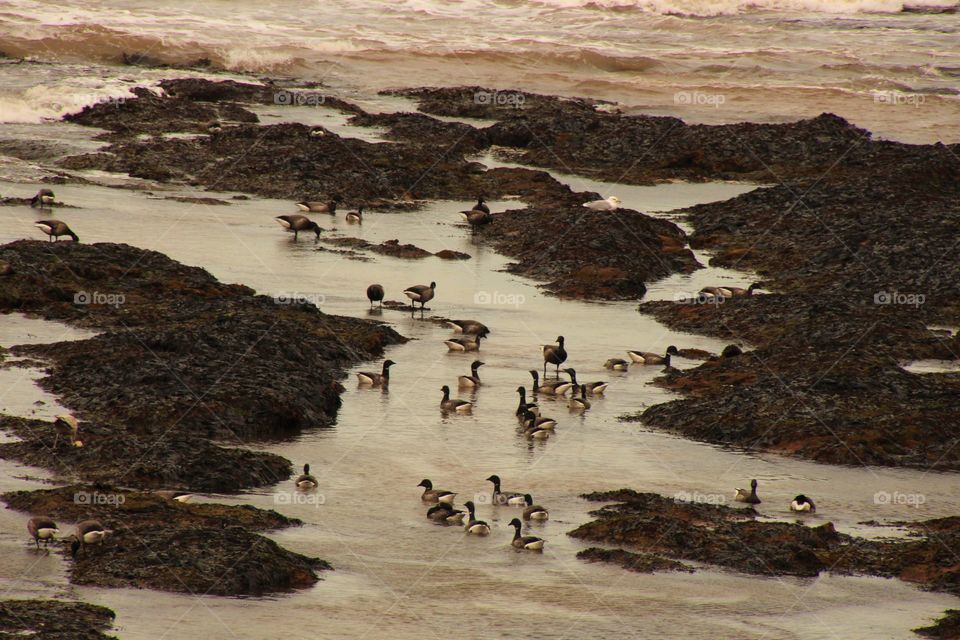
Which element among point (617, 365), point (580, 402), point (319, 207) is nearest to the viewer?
point (580, 402)

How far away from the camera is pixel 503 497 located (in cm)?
1886

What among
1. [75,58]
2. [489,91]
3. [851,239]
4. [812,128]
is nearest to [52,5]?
[75,58]

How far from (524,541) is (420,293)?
11786mm

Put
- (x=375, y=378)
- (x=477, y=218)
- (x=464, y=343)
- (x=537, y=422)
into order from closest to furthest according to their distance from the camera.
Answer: (x=537, y=422)
(x=375, y=378)
(x=464, y=343)
(x=477, y=218)

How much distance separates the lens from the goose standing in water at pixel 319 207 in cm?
3628

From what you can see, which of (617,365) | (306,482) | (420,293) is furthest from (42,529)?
(420,293)

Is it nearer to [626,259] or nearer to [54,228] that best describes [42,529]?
[54,228]

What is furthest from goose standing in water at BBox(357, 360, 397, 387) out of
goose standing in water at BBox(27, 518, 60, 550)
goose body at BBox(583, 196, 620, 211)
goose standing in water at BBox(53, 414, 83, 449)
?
goose body at BBox(583, 196, 620, 211)

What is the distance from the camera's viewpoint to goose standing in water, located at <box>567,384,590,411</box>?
23984 millimetres

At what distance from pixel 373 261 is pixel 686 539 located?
16.1m

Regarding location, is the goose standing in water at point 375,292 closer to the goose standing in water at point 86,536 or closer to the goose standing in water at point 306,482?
the goose standing in water at point 306,482

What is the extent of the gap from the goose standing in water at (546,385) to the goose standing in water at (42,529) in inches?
418

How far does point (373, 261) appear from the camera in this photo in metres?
32.4

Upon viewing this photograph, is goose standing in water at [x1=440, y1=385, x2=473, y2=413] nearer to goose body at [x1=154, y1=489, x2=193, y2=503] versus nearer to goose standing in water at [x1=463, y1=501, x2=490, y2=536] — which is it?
goose standing in water at [x1=463, y1=501, x2=490, y2=536]
